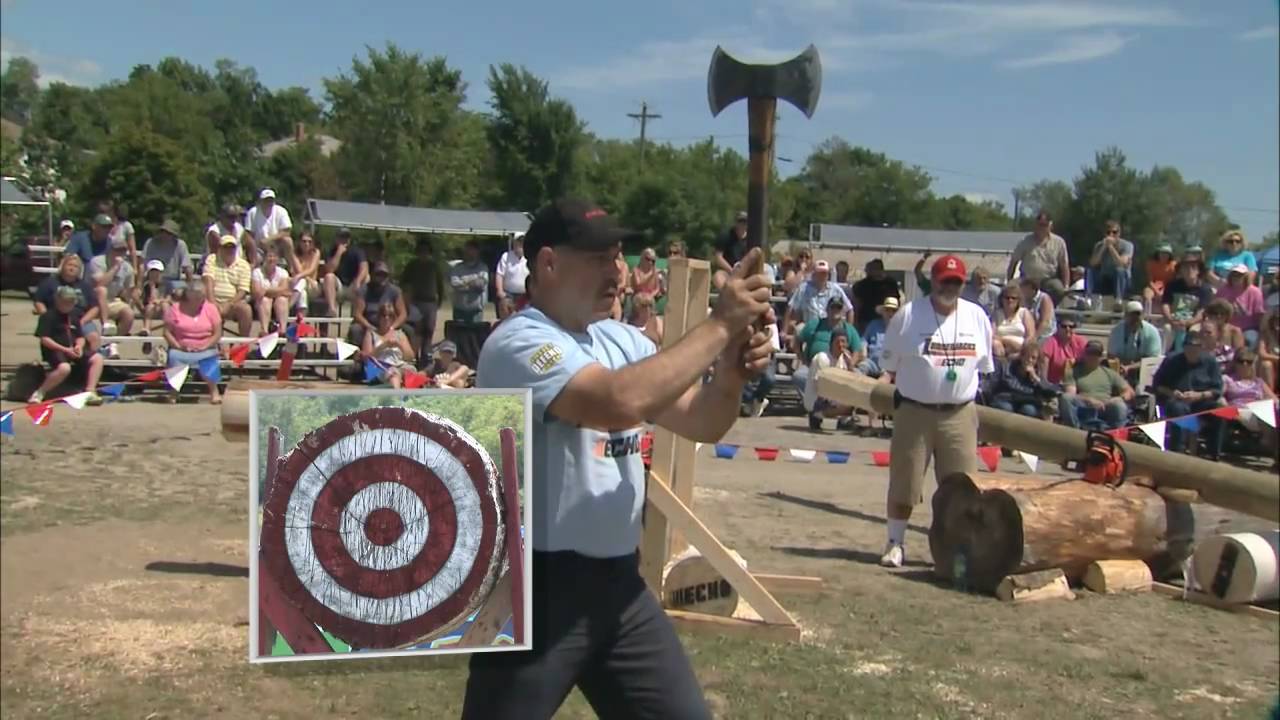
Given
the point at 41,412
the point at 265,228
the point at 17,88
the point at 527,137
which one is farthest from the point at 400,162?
the point at 17,88

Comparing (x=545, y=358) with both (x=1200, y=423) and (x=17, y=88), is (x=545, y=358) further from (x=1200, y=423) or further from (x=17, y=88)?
(x=17, y=88)

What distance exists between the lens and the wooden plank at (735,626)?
5844mm

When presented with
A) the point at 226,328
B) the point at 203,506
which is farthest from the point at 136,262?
the point at 203,506

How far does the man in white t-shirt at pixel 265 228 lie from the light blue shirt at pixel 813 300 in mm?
5765

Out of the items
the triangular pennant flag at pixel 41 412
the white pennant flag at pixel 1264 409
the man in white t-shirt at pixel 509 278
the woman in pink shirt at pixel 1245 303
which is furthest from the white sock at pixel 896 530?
the woman in pink shirt at pixel 1245 303

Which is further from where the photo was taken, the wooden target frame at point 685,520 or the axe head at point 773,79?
the wooden target frame at point 685,520

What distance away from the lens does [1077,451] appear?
7.75m

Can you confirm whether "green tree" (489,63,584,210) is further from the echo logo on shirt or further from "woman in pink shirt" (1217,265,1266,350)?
the echo logo on shirt

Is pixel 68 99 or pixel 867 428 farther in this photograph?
pixel 68 99

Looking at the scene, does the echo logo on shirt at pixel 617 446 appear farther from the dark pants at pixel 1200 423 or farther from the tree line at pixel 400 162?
the dark pants at pixel 1200 423

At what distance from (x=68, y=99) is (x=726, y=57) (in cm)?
4449

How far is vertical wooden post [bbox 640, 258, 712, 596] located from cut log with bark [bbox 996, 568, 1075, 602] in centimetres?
201

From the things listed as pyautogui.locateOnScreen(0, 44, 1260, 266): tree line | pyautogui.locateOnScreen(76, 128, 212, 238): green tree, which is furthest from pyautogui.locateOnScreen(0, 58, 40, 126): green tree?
pyautogui.locateOnScreen(76, 128, 212, 238): green tree

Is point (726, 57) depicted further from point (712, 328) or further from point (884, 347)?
point (884, 347)
